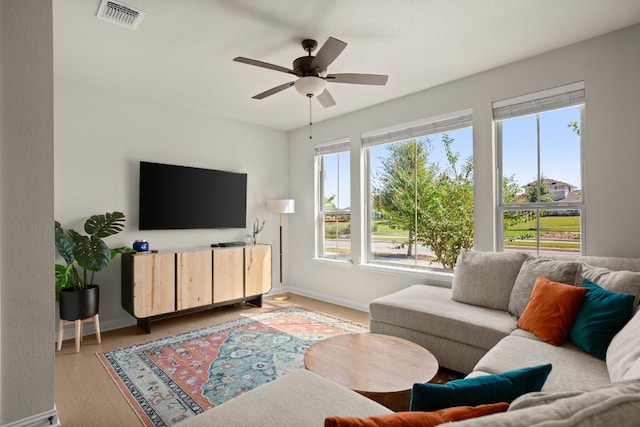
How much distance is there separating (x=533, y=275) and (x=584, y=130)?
1.36 m

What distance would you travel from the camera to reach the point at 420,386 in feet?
3.06

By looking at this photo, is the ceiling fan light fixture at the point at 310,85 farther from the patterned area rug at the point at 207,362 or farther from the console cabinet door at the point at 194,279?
the console cabinet door at the point at 194,279

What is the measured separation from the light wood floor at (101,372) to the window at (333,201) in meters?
0.92

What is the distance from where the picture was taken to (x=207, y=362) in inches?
113

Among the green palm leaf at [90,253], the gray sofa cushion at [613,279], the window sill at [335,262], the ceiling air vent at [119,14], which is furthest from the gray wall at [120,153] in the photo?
the gray sofa cushion at [613,279]

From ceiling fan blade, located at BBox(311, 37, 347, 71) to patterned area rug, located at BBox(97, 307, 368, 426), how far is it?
239 centimetres

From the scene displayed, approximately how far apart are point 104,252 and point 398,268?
10.4ft

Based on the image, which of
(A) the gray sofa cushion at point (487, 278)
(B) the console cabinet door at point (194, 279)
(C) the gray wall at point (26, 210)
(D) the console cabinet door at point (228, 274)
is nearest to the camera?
(C) the gray wall at point (26, 210)

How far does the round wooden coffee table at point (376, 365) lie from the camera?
172cm

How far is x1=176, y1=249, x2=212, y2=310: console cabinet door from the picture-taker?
12.7 feet

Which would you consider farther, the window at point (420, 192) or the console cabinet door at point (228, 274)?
the console cabinet door at point (228, 274)

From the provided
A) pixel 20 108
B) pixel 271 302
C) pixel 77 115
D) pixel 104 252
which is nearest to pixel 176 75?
pixel 77 115

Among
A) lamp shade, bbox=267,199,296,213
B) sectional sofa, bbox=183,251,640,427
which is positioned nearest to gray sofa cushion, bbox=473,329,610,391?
sectional sofa, bbox=183,251,640,427

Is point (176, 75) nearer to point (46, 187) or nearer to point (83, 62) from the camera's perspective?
point (83, 62)
